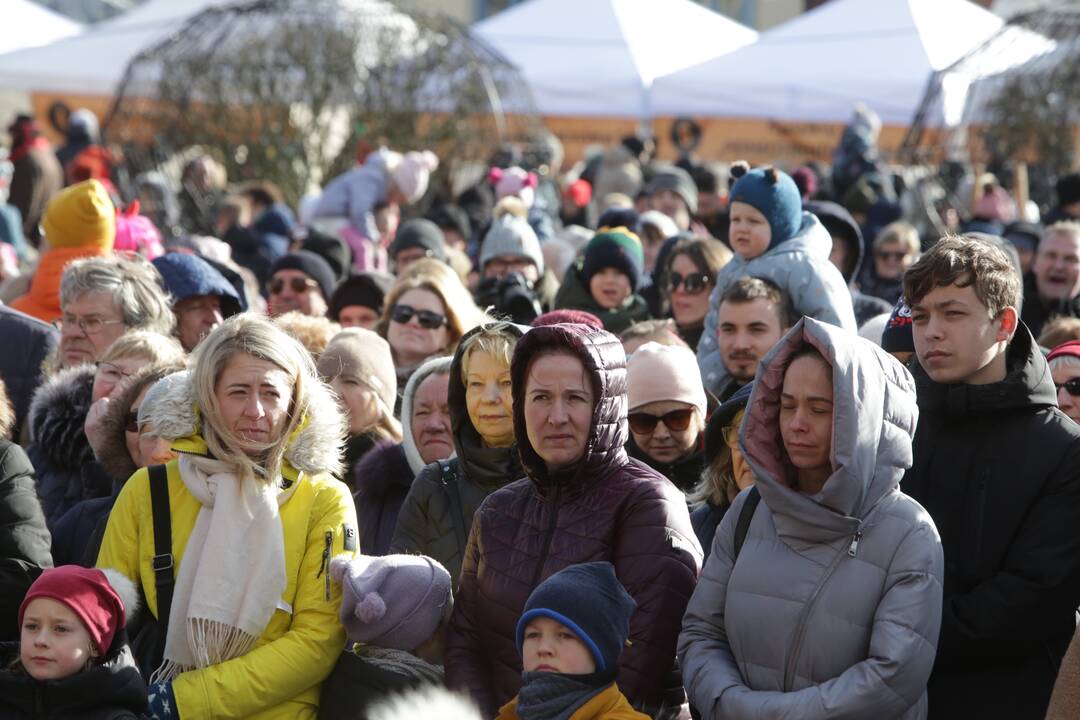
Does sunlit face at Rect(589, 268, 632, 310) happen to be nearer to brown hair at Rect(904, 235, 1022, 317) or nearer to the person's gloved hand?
brown hair at Rect(904, 235, 1022, 317)

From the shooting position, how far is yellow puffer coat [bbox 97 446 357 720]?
155 inches

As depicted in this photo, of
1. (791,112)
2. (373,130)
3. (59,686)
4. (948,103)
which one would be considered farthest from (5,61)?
(59,686)

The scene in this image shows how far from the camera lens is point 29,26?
18984mm

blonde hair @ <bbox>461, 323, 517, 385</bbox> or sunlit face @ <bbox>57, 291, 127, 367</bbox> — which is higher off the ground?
blonde hair @ <bbox>461, 323, 517, 385</bbox>

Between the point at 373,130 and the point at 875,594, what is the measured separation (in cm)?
1213

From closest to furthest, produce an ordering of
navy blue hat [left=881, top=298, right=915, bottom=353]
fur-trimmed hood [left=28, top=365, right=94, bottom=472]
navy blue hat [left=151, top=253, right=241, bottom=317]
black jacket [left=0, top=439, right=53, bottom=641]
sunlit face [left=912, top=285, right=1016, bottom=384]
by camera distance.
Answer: sunlit face [left=912, top=285, right=1016, bottom=384] → black jacket [left=0, top=439, right=53, bottom=641] → navy blue hat [left=881, top=298, right=915, bottom=353] → fur-trimmed hood [left=28, top=365, right=94, bottom=472] → navy blue hat [left=151, top=253, right=241, bottom=317]

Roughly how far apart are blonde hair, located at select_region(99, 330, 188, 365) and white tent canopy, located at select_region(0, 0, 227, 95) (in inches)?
469

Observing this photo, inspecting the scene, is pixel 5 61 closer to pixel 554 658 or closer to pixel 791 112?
pixel 791 112

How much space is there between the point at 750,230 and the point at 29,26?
15.0 m

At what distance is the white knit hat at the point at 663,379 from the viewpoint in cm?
507

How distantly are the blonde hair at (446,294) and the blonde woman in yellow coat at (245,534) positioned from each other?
216cm

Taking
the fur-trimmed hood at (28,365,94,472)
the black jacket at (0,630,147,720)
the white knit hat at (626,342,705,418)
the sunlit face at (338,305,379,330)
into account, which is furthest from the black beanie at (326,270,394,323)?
the black jacket at (0,630,147,720)

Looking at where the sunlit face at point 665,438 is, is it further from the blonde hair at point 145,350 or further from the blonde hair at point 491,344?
the blonde hair at point 145,350

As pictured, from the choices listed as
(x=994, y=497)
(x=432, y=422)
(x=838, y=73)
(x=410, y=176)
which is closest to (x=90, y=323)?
(x=432, y=422)
